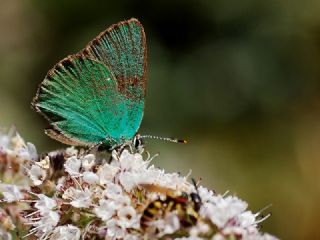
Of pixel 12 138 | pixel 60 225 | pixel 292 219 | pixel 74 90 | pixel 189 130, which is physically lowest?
pixel 60 225

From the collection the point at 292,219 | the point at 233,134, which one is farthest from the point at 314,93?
the point at 292,219

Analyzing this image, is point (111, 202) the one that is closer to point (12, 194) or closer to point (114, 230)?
point (114, 230)

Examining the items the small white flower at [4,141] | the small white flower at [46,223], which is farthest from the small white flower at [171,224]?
the small white flower at [4,141]

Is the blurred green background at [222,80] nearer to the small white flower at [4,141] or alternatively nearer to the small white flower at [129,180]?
the small white flower at [4,141]

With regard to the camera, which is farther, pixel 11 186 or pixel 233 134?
pixel 233 134

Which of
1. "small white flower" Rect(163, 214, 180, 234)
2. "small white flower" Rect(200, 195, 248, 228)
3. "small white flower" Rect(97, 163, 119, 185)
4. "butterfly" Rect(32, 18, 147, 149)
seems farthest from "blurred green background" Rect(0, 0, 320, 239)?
"small white flower" Rect(163, 214, 180, 234)

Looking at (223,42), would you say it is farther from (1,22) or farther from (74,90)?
(74,90)

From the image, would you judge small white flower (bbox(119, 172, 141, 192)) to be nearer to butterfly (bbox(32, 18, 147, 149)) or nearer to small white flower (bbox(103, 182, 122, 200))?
small white flower (bbox(103, 182, 122, 200))

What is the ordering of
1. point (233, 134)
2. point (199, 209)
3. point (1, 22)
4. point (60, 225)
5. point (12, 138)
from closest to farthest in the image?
point (199, 209) < point (60, 225) < point (12, 138) < point (233, 134) < point (1, 22)
